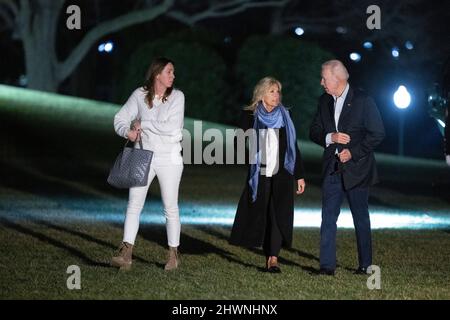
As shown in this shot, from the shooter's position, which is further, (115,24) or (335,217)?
(115,24)

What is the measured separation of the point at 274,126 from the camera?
11938 millimetres

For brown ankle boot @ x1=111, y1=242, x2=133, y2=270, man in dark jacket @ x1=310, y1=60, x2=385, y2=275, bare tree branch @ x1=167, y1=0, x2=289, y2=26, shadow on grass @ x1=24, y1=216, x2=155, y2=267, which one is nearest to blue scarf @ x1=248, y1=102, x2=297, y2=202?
man in dark jacket @ x1=310, y1=60, x2=385, y2=275

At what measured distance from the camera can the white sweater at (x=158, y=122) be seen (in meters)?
11.6

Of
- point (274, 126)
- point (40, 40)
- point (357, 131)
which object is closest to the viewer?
point (357, 131)

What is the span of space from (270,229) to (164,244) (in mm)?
2432

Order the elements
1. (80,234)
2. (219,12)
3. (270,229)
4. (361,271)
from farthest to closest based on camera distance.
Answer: (219,12), (80,234), (270,229), (361,271)

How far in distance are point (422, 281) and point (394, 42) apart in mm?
32225

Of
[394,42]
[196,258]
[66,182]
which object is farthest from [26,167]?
[394,42]

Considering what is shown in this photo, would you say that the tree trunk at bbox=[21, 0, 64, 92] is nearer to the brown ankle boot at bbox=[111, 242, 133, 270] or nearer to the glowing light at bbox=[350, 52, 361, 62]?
the glowing light at bbox=[350, 52, 361, 62]

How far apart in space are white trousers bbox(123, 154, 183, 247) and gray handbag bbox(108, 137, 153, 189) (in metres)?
0.11

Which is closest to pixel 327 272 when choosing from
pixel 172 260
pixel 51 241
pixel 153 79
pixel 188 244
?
pixel 172 260

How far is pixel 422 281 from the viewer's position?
37.0ft

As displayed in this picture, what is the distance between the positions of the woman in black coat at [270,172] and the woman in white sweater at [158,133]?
0.77 m

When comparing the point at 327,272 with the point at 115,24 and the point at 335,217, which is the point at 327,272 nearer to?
the point at 335,217
